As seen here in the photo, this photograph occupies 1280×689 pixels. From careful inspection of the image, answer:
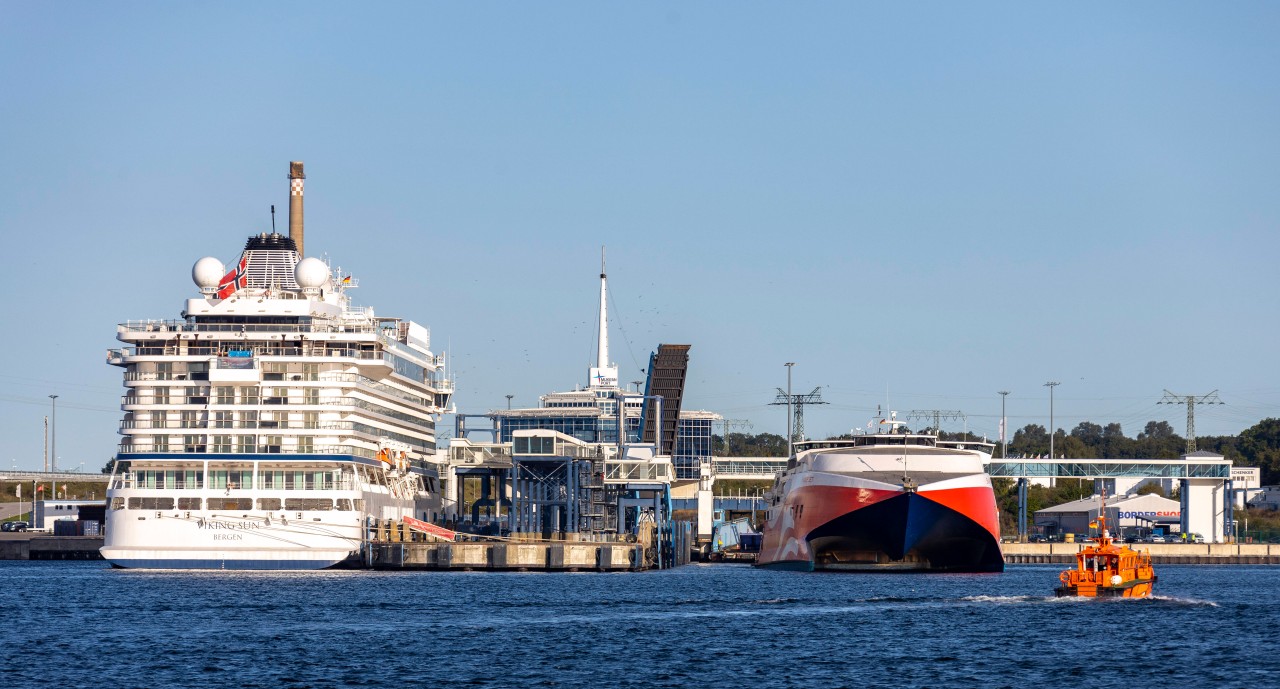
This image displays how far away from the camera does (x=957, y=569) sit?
85.9 meters

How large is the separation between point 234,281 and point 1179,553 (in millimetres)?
70941

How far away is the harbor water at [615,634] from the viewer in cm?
4234

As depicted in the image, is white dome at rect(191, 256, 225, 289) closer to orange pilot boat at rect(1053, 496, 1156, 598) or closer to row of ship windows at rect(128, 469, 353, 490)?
row of ship windows at rect(128, 469, 353, 490)

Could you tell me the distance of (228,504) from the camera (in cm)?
7862

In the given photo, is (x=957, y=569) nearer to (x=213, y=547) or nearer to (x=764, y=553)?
(x=764, y=553)

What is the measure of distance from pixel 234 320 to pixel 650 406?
4258cm

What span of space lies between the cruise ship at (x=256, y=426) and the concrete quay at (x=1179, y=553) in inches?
2008

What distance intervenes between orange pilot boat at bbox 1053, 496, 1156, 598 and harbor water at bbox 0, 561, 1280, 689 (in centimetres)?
71

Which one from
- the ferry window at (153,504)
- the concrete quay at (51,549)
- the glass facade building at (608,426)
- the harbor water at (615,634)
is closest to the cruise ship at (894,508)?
the harbor water at (615,634)

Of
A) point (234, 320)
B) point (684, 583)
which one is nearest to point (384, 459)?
point (234, 320)

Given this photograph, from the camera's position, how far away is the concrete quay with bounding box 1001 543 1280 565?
12044 cm

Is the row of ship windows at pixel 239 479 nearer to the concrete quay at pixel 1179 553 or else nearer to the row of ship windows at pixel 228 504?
the row of ship windows at pixel 228 504

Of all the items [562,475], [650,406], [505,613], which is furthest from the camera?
[650,406]

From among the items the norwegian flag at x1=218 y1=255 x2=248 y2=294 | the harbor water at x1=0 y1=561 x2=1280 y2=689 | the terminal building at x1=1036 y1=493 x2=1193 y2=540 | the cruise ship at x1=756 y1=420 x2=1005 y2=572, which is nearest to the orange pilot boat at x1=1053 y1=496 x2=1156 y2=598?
the harbor water at x1=0 y1=561 x2=1280 y2=689
